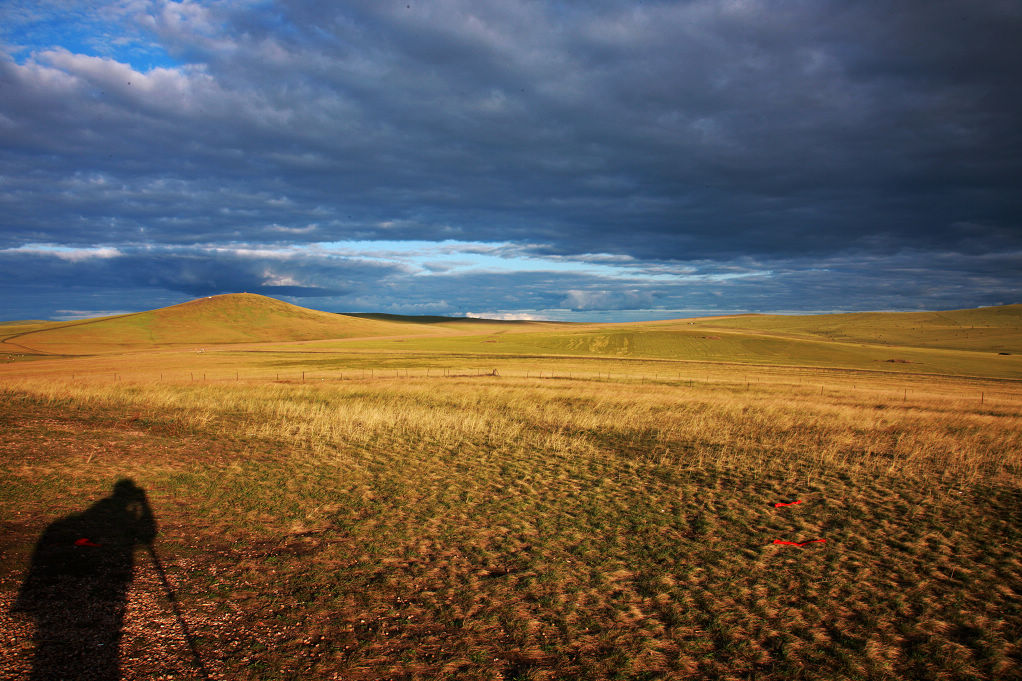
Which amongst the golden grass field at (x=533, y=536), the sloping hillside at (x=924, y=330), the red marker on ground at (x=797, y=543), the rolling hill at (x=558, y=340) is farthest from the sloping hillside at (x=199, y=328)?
the sloping hillside at (x=924, y=330)

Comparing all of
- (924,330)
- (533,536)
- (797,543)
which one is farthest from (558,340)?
(924,330)

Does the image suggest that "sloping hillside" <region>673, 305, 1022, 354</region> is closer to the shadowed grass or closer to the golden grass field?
the golden grass field

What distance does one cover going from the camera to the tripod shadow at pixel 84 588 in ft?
19.2

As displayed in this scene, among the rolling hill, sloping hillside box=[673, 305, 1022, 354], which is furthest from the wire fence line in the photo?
sloping hillside box=[673, 305, 1022, 354]

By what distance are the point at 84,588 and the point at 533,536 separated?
693 centimetres

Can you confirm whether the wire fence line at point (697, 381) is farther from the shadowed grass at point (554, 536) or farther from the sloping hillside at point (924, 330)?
the sloping hillside at point (924, 330)

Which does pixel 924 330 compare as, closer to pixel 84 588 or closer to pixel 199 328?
pixel 84 588

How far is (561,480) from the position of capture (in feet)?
45.2

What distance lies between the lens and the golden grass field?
6.34 m

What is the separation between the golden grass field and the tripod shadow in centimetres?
16

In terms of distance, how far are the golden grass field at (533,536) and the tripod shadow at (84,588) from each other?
16 centimetres

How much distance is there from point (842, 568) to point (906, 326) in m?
197

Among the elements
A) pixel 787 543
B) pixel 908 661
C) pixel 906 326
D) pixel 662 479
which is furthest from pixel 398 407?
pixel 906 326

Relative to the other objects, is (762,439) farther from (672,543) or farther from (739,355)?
(739,355)
